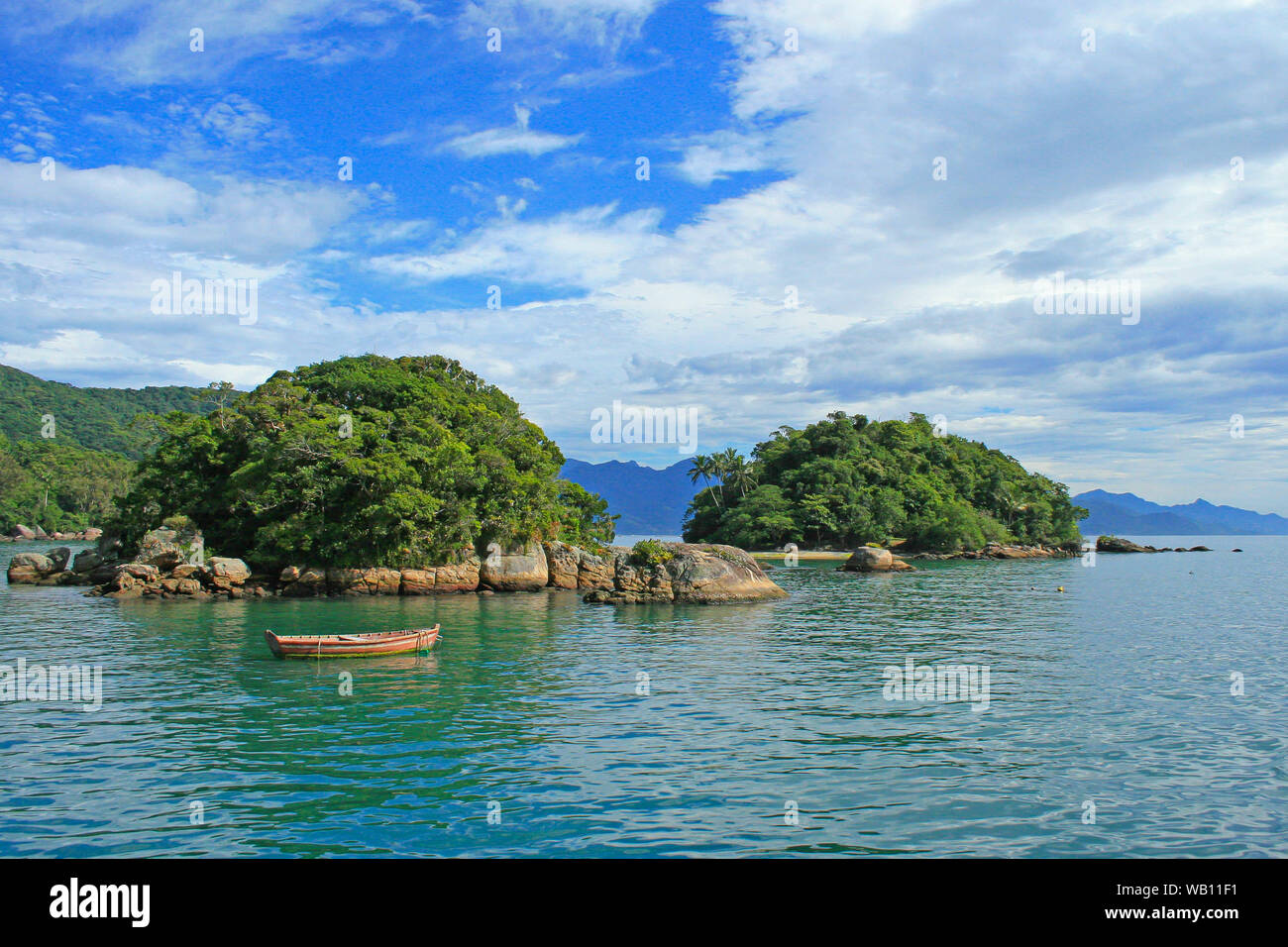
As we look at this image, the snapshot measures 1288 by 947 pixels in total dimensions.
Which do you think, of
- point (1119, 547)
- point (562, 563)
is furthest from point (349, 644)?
point (1119, 547)

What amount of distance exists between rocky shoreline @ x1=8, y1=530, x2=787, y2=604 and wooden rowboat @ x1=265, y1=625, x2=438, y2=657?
59.5 ft

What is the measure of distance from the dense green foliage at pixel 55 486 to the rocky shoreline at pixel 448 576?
95640 millimetres

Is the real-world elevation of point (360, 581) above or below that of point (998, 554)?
above

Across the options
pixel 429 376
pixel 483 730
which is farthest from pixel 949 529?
pixel 483 730

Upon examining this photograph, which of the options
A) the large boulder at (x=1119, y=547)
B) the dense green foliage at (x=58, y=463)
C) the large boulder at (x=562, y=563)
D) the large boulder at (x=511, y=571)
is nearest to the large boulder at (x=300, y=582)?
the large boulder at (x=511, y=571)

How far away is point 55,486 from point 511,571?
4941 inches

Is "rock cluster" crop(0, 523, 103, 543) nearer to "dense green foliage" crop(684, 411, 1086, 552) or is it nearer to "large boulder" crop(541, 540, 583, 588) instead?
"dense green foliage" crop(684, 411, 1086, 552)

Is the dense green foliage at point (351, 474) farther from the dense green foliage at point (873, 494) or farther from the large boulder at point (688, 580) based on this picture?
the dense green foliage at point (873, 494)

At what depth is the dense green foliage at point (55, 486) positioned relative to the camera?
12850 centimetres

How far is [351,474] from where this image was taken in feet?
152

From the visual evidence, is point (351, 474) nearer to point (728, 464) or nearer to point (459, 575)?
point (459, 575)

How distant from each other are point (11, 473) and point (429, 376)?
351 ft
